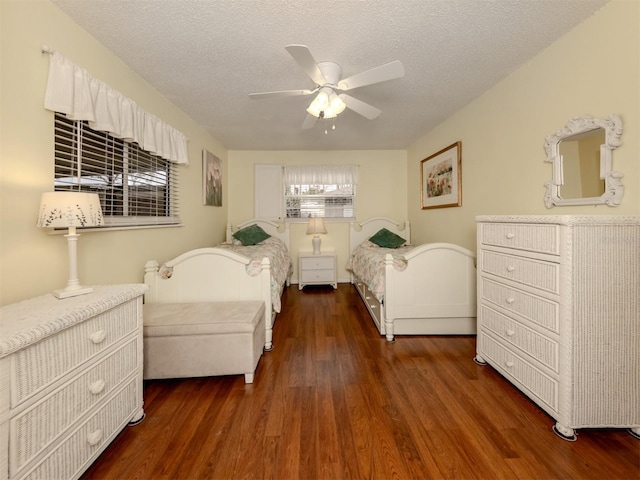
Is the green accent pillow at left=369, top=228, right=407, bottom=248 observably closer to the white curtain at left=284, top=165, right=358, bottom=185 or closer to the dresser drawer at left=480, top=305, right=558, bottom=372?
the white curtain at left=284, top=165, right=358, bottom=185

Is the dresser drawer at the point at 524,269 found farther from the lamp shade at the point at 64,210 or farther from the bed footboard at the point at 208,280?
the lamp shade at the point at 64,210

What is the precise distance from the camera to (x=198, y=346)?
6.21 feet

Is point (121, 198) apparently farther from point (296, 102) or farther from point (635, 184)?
point (635, 184)

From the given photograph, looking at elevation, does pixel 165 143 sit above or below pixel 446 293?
above

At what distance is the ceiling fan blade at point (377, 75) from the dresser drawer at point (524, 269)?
1.39 m

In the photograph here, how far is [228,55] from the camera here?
206cm

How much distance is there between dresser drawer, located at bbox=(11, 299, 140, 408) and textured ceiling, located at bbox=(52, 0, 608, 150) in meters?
1.73

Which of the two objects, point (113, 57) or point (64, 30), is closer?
point (64, 30)

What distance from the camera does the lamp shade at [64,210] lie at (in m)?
1.28

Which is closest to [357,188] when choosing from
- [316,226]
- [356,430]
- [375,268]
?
[316,226]

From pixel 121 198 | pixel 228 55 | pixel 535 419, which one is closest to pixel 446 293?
pixel 535 419

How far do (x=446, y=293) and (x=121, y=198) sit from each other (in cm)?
293

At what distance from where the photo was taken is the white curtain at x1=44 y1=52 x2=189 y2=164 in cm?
156

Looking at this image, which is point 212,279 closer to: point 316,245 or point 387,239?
point 316,245
